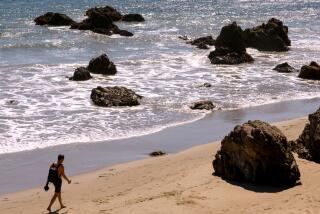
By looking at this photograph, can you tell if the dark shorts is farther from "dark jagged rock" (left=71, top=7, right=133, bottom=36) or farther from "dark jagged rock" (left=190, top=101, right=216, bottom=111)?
"dark jagged rock" (left=71, top=7, right=133, bottom=36)

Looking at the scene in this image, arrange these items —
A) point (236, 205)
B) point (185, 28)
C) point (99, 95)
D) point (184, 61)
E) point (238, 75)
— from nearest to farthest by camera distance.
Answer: point (236, 205) → point (99, 95) → point (238, 75) → point (184, 61) → point (185, 28)

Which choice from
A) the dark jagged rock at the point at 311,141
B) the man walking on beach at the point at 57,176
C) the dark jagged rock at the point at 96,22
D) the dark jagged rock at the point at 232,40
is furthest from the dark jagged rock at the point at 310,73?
the dark jagged rock at the point at 96,22

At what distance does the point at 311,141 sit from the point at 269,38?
80.9 feet

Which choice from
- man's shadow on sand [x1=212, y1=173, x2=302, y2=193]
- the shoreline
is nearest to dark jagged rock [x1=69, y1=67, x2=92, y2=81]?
the shoreline

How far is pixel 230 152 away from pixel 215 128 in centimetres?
551

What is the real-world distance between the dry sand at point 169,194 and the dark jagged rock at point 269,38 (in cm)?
2456

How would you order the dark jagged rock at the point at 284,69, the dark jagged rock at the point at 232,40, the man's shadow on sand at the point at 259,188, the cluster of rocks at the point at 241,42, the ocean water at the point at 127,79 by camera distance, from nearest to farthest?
1. the man's shadow on sand at the point at 259,188
2. the ocean water at the point at 127,79
3. the dark jagged rock at the point at 284,69
4. the cluster of rocks at the point at 241,42
5. the dark jagged rock at the point at 232,40

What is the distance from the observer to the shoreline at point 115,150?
45.9 ft

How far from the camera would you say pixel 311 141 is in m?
13.9

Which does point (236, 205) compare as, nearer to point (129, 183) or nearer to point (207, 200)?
point (207, 200)

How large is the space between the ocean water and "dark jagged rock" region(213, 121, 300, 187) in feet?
18.2

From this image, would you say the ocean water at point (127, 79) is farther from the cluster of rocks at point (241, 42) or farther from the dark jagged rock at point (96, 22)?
the dark jagged rock at point (96, 22)

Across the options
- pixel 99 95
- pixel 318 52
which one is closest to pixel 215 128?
pixel 99 95

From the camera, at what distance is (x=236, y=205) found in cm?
1120
